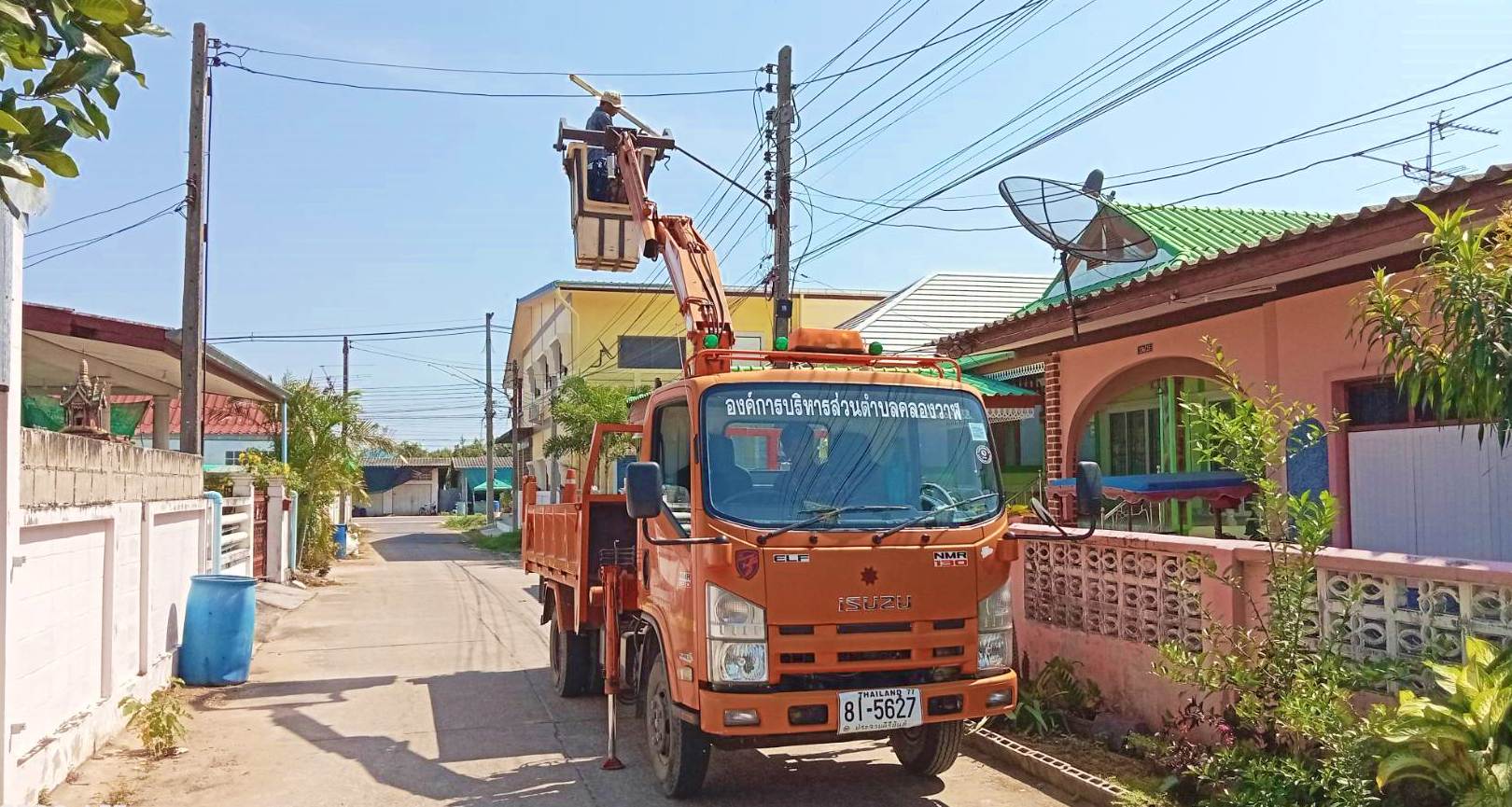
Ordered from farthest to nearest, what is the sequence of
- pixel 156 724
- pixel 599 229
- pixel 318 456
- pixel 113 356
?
pixel 318 456
pixel 113 356
pixel 599 229
pixel 156 724

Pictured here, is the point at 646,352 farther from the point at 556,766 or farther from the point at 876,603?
the point at 876,603

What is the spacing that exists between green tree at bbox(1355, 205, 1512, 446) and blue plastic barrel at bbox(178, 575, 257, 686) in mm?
9465

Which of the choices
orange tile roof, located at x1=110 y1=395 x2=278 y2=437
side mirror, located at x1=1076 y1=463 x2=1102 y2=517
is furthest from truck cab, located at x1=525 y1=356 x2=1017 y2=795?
orange tile roof, located at x1=110 y1=395 x2=278 y2=437

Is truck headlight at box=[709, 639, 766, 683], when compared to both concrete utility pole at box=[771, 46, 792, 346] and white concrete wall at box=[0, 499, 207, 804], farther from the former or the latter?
concrete utility pole at box=[771, 46, 792, 346]

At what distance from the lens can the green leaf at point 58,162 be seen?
101 inches

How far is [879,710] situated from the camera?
221 inches

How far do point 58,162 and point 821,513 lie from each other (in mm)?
4017

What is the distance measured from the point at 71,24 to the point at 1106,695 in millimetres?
6618

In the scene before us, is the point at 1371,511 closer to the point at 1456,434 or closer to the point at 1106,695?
the point at 1456,434

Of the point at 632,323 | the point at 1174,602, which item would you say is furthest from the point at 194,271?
the point at 632,323

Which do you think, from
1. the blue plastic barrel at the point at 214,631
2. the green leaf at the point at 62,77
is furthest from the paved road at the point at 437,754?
the green leaf at the point at 62,77

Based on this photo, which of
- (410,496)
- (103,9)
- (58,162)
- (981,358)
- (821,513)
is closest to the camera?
(103,9)

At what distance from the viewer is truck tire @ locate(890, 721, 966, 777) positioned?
6.40 metres

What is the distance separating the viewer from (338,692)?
998 centimetres
